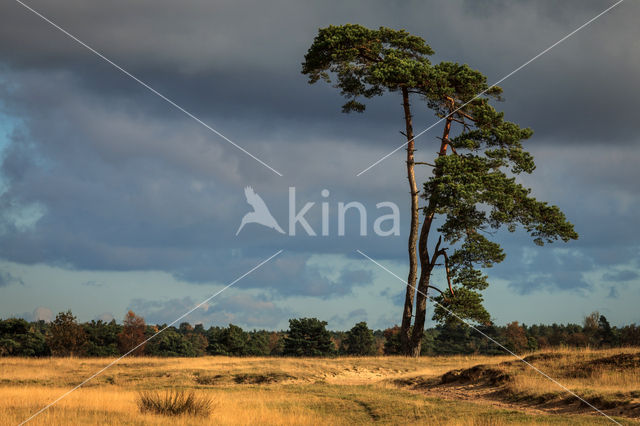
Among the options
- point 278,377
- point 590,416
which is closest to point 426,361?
point 278,377

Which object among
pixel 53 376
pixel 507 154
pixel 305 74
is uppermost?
pixel 305 74

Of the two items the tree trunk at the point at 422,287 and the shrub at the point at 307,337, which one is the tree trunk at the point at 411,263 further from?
the shrub at the point at 307,337

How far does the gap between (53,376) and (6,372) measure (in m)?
3.99

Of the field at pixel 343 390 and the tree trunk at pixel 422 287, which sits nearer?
the field at pixel 343 390

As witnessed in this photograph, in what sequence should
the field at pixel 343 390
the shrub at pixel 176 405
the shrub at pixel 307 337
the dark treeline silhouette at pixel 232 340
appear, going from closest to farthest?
the field at pixel 343 390 < the shrub at pixel 176 405 < the dark treeline silhouette at pixel 232 340 < the shrub at pixel 307 337

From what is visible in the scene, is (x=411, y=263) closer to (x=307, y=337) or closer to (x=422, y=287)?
(x=422, y=287)

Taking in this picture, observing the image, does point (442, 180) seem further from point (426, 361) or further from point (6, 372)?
point (6, 372)

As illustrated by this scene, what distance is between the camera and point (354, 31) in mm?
41156

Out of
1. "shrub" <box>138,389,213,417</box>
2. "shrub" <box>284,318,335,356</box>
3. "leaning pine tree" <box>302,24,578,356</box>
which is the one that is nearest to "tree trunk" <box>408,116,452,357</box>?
"leaning pine tree" <box>302,24,578,356</box>

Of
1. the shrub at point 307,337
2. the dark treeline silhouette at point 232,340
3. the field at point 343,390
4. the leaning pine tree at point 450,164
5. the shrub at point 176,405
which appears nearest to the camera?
the field at point 343,390

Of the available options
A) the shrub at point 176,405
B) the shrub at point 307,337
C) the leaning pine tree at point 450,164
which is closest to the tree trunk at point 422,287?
the leaning pine tree at point 450,164

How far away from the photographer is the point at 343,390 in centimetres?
2556

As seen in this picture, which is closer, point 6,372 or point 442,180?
point 6,372

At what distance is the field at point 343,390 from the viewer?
→ 18625mm
